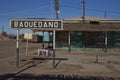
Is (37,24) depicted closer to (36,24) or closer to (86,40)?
(36,24)

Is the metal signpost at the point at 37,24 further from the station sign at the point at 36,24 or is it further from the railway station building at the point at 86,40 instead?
the railway station building at the point at 86,40

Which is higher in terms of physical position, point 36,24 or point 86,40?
point 36,24

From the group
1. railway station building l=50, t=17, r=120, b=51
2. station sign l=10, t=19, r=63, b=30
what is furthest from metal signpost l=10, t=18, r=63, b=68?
railway station building l=50, t=17, r=120, b=51

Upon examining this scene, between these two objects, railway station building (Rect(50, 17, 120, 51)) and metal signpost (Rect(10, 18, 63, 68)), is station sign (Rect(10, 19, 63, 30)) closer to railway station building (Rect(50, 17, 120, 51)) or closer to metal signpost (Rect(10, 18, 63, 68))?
metal signpost (Rect(10, 18, 63, 68))

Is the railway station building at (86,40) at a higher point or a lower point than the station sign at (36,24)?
lower

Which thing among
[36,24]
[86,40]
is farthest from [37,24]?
[86,40]

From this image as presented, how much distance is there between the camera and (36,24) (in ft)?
56.0

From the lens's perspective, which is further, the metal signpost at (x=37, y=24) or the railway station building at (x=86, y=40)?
the railway station building at (x=86, y=40)

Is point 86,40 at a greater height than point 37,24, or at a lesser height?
lesser

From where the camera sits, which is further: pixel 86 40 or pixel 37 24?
pixel 86 40

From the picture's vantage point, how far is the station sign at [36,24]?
17.0 m

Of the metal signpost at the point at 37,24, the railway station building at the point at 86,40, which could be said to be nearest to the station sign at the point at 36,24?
the metal signpost at the point at 37,24

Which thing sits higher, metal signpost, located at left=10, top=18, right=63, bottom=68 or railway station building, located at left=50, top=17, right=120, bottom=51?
metal signpost, located at left=10, top=18, right=63, bottom=68

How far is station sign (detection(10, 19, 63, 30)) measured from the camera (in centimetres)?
1698
